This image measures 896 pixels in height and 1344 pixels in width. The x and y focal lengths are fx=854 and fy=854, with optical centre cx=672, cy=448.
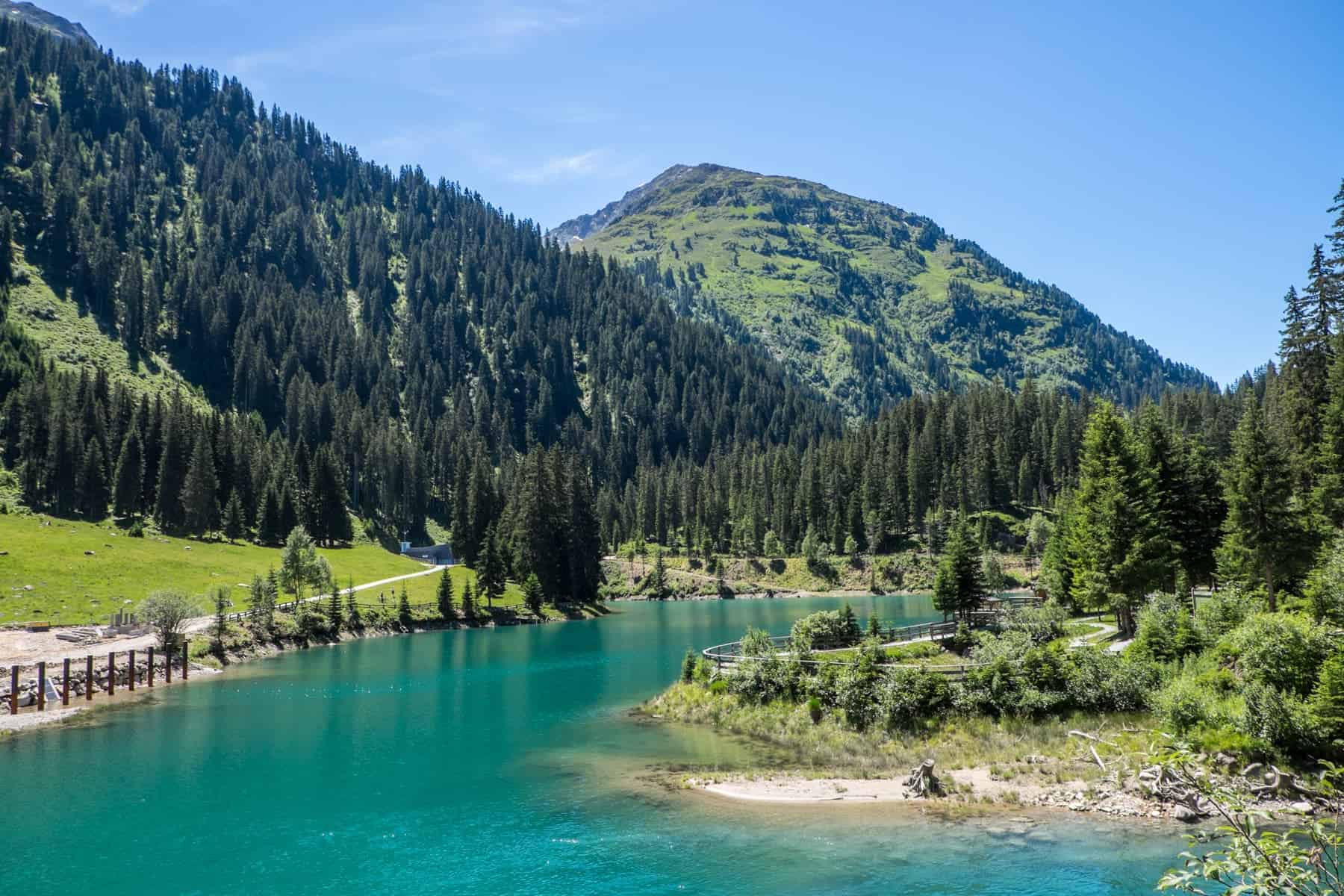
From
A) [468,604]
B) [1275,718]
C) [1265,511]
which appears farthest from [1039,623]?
[468,604]

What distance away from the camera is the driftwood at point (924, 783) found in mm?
34562

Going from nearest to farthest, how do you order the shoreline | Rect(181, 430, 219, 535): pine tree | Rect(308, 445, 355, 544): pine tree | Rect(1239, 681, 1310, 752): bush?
Rect(1239, 681, 1310, 752): bush
the shoreline
Rect(181, 430, 219, 535): pine tree
Rect(308, 445, 355, 544): pine tree

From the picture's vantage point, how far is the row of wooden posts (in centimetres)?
5797

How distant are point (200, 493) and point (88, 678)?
257 ft

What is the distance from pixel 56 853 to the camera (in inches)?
1250

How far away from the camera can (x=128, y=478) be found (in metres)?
132

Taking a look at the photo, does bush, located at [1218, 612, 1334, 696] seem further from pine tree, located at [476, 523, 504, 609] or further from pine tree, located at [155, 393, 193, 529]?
pine tree, located at [155, 393, 193, 529]

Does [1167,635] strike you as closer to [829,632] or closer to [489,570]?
[829,632]

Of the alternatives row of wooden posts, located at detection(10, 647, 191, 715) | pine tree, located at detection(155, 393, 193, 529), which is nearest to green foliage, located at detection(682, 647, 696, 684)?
row of wooden posts, located at detection(10, 647, 191, 715)

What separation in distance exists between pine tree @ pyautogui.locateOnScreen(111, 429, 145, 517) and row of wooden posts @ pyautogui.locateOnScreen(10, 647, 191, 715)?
7037 cm

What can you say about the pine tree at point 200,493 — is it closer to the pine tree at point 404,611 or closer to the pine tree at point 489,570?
the pine tree at point 404,611

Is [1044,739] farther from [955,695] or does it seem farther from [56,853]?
[56,853]

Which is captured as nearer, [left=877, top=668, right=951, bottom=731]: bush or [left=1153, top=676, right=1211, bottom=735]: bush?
[left=1153, top=676, right=1211, bottom=735]: bush

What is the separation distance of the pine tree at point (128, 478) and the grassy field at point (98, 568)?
6.76m
